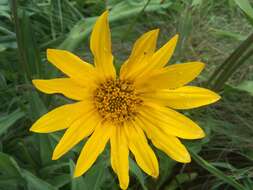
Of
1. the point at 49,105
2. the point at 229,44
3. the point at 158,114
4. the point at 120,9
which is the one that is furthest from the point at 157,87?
the point at 229,44

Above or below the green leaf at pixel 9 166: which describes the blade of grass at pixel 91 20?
above

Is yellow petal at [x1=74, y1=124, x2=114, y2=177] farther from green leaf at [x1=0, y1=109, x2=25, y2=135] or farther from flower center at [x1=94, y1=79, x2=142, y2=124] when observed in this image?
green leaf at [x1=0, y1=109, x2=25, y2=135]

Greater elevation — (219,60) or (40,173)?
(219,60)

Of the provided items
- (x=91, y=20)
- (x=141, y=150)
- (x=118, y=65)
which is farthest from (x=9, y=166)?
(x=91, y=20)

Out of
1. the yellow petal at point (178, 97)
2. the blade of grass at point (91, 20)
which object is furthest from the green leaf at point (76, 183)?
the blade of grass at point (91, 20)

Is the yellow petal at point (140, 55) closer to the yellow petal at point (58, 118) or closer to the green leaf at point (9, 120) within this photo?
the yellow petal at point (58, 118)

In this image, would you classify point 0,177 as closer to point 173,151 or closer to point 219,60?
point 173,151

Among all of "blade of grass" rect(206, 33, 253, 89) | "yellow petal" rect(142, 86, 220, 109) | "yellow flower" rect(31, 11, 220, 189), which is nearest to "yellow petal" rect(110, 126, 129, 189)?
"yellow flower" rect(31, 11, 220, 189)
